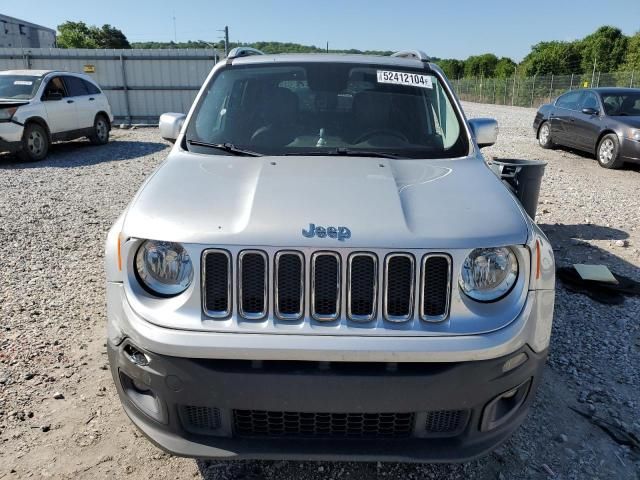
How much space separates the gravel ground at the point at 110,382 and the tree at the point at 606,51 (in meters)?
42.0

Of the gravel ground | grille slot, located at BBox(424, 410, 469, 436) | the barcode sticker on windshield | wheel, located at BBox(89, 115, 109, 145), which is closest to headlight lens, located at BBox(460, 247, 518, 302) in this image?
grille slot, located at BBox(424, 410, 469, 436)

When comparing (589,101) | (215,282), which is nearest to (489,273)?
(215,282)

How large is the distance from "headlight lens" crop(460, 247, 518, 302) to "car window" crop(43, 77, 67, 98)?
39.1 ft

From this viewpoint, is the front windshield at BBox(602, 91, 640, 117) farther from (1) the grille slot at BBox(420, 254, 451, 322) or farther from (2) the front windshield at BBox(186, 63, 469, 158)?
(1) the grille slot at BBox(420, 254, 451, 322)

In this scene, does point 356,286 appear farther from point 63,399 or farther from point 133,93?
point 133,93

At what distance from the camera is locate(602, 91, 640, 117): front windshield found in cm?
1120

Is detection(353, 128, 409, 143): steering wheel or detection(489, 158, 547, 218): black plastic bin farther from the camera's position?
detection(489, 158, 547, 218): black plastic bin

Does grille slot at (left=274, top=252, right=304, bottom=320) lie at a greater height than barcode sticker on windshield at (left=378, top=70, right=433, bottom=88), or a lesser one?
lesser

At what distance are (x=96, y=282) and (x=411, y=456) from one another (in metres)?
3.72

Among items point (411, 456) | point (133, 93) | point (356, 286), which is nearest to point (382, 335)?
point (356, 286)

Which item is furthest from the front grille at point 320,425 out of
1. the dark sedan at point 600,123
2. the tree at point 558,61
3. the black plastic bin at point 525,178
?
the tree at point 558,61

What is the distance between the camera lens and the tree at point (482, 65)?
6431cm

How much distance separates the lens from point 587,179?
10.0 metres

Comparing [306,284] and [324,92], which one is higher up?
[324,92]
